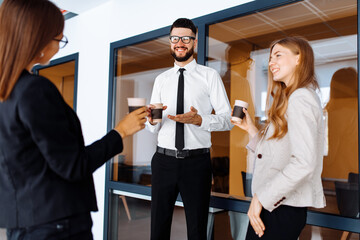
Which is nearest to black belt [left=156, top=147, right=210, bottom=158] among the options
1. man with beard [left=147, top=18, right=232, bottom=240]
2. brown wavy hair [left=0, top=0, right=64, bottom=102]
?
man with beard [left=147, top=18, right=232, bottom=240]

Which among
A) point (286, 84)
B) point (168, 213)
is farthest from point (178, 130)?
point (286, 84)

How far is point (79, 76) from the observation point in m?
4.18

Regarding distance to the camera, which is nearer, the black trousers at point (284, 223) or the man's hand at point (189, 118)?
the black trousers at point (284, 223)

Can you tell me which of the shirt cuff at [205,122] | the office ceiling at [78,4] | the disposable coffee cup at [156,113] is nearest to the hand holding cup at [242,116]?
the shirt cuff at [205,122]

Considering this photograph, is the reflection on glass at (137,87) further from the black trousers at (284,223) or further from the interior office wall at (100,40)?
the black trousers at (284,223)

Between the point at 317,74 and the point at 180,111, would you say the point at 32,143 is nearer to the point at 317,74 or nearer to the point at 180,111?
the point at 180,111

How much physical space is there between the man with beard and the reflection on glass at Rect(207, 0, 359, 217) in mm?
618

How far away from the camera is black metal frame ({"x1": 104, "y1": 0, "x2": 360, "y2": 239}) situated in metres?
2.10

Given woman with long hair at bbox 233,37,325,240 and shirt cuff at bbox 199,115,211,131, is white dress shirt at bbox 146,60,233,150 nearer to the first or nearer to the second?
shirt cuff at bbox 199,115,211,131

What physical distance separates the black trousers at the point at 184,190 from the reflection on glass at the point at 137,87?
1114 mm

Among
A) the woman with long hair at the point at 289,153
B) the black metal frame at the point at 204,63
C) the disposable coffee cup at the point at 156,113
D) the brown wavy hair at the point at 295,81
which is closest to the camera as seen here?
the woman with long hair at the point at 289,153

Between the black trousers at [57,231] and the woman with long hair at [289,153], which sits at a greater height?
the woman with long hair at [289,153]

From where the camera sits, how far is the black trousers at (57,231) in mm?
1062

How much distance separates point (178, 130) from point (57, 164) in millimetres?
1252
